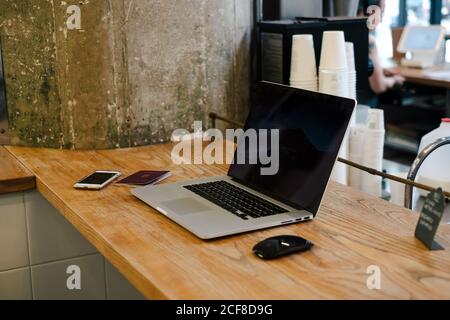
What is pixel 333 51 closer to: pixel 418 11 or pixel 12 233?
pixel 12 233

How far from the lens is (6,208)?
1.81 metres

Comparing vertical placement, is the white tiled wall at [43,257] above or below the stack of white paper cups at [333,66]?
below

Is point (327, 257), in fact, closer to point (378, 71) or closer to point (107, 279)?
point (107, 279)

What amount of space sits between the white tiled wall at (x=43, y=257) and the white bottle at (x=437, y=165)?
3.31 feet

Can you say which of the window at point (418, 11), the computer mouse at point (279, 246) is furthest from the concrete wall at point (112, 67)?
the window at point (418, 11)

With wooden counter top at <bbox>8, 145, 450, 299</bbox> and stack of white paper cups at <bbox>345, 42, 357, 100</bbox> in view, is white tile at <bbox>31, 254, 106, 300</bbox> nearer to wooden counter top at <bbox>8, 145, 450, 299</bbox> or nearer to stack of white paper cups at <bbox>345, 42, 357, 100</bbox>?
wooden counter top at <bbox>8, 145, 450, 299</bbox>

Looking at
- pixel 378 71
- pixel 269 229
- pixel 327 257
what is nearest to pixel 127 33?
pixel 269 229

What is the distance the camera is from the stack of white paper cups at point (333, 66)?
6.42 ft

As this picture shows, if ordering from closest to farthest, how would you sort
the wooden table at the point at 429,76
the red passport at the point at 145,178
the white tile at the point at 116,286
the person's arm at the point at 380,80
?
1. the red passport at the point at 145,178
2. the white tile at the point at 116,286
3. the wooden table at the point at 429,76
4. the person's arm at the point at 380,80

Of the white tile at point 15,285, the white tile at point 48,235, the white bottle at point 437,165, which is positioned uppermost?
the white bottle at point 437,165

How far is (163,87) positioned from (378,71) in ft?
8.72

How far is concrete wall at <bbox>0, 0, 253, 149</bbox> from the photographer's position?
1922mm

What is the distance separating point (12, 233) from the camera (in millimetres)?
1846

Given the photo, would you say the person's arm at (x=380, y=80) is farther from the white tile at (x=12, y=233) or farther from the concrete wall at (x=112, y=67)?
the white tile at (x=12, y=233)
